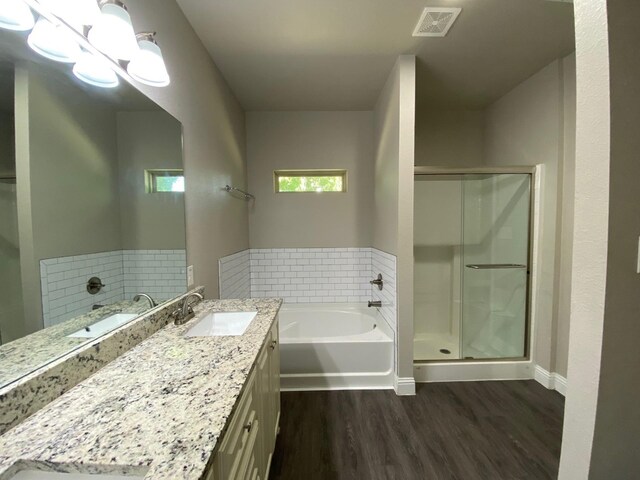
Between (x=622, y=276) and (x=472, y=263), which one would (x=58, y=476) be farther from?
(x=472, y=263)

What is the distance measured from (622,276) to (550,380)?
1979mm

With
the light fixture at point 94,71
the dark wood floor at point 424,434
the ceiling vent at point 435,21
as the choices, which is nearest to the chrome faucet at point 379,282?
the dark wood floor at point 424,434

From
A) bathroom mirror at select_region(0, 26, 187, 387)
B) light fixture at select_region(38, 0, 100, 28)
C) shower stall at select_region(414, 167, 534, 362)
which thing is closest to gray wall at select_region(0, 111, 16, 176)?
bathroom mirror at select_region(0, 26, 187, 387)

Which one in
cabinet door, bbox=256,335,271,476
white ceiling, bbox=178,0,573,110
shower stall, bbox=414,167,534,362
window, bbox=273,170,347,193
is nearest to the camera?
cabinet door, bbox=256,335,271,476

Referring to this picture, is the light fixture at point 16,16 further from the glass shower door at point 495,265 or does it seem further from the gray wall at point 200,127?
the glass shower door at point 495,265

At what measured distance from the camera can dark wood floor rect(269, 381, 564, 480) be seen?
4.71 ft

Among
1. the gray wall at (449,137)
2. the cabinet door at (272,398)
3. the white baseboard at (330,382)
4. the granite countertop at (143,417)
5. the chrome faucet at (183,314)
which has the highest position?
the gray wall at (449,137)

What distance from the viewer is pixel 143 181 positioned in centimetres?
125

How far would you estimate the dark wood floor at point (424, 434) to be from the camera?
4.71ft

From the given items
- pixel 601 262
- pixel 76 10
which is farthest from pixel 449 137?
pixel 76 10

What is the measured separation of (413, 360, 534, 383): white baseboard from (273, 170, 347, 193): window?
2.09 m

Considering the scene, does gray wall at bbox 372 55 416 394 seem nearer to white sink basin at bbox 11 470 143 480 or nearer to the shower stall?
the shower stall

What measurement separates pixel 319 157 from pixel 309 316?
188cm

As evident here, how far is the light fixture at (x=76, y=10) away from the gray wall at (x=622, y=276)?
1724 millimetres
